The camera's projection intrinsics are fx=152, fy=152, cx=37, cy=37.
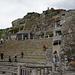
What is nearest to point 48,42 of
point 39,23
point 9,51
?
point 9,51

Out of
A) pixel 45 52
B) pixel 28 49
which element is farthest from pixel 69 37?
pixel 28 49

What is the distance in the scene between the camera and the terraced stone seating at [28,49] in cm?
2456

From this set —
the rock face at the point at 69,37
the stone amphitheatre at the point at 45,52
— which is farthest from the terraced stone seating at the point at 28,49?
the rock face at the point at 69,37

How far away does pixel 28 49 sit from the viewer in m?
28.5

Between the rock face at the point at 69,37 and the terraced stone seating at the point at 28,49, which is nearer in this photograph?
the rock face at the point at 69,37

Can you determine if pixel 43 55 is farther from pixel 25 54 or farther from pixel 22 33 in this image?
pixel 22 33

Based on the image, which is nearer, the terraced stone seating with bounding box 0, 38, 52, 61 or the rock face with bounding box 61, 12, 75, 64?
the rock face with bounding box 61, 12, 75, 64

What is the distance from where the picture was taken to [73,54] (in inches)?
211

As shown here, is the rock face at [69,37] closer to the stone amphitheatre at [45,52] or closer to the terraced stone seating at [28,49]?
the stone amphitheatre at [45,52]

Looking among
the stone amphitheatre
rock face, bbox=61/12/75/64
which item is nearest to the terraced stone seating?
the stone amphitheatre

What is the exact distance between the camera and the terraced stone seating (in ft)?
80.6

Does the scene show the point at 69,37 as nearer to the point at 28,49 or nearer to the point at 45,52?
the point at 45,52

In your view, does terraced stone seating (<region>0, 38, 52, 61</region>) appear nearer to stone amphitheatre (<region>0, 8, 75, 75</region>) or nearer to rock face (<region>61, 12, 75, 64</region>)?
stone amphitheatre (<region>0, 8, 75, 75</region>)

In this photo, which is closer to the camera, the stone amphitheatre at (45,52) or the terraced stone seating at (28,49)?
the stone amphitheatre at (45,52)
